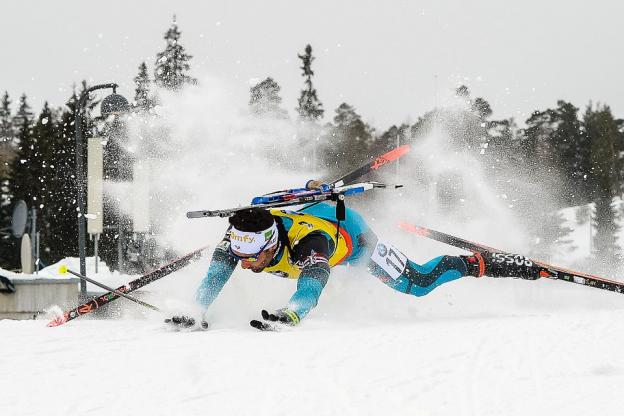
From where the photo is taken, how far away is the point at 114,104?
13.3 meters

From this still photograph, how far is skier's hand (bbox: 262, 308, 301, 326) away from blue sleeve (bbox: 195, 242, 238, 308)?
1.11 meters

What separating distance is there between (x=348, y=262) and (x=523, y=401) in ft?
14.9

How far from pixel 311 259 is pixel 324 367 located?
102 inches

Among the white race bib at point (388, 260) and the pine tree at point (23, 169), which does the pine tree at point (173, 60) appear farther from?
the white race bib at point (388, 260)

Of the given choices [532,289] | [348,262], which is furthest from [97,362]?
[532,289]

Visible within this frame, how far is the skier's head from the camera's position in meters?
6.24

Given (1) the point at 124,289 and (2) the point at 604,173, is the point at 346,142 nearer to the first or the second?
(2) the point at 604,173

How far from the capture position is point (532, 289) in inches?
356

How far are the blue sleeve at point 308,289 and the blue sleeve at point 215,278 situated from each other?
33.5 inches

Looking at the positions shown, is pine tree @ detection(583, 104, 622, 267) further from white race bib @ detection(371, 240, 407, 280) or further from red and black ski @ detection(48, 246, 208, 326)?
red and black ski @ detection(48, 246, 208, 326)

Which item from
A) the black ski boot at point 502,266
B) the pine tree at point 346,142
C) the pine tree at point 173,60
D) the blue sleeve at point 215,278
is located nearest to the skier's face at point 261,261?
the blue sleeve at point 215,278

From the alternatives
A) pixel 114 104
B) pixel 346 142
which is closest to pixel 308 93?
pixel 346 142

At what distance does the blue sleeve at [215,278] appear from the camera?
21.6 feet

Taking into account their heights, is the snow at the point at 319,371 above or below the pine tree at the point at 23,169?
below
